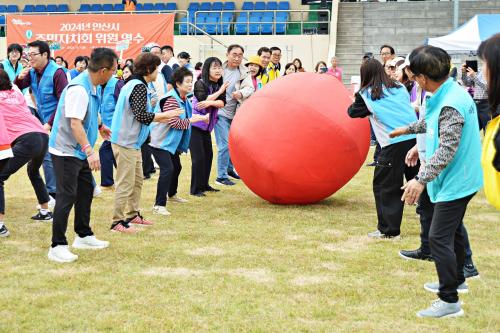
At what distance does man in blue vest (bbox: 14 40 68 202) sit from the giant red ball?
219 cm

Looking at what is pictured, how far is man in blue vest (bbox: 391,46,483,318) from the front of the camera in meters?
4.68

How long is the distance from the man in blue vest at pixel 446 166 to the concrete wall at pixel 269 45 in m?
22.3

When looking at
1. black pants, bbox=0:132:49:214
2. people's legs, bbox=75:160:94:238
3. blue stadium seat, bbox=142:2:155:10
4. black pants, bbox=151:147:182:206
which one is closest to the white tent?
black pants, bbox=151:147:182:206

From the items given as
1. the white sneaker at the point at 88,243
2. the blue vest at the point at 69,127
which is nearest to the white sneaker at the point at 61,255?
the white sneaker at the point at 88,243

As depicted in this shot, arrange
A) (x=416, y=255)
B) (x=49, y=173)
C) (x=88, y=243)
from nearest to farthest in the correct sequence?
1. (x=416, y=255)
2. (x=88, y=243)
3. (x=49, y=173)

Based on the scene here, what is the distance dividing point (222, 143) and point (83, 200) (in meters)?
4.39

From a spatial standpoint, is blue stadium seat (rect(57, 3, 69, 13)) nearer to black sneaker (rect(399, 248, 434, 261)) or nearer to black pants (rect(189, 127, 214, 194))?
black pants (rect(189, 127, 214, 194))

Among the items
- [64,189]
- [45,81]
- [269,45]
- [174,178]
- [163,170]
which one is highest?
[269,45]

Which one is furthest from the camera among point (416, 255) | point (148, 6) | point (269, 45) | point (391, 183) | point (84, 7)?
point (84, 7)

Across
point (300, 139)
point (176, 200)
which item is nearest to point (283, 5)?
point (176, 200)

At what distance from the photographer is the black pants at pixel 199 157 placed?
32.4 ft

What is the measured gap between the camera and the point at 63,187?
6258mm

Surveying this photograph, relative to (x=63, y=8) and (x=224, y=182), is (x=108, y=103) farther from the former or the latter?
(x=63, y=8)

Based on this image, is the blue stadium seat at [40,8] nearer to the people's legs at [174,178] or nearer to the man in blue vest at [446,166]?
the people's legs at [174,178]
